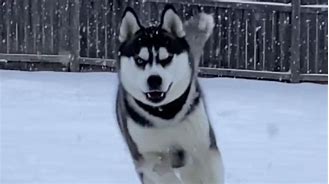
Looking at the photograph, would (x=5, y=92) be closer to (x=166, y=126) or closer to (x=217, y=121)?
(x=217, y=121)

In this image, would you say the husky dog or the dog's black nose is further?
the husky dog

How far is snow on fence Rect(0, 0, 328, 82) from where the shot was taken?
11.5 meters

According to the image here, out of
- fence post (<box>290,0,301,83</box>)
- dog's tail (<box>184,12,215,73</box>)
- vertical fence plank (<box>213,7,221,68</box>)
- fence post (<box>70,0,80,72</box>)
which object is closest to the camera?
dog's tail (<box>184,12,215,73</box>)

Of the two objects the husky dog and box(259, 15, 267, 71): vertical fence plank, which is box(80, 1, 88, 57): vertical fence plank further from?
the husky dog

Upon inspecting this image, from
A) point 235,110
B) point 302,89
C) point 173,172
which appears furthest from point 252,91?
point 173,172

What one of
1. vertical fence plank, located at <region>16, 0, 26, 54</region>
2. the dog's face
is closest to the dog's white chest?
the dog's face

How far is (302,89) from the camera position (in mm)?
11234

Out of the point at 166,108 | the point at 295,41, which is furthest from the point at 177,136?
the point at 295,41

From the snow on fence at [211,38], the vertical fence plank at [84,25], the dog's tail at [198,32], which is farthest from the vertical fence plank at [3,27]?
the dog's tail at [198,32]

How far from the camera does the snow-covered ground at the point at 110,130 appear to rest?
6625mm

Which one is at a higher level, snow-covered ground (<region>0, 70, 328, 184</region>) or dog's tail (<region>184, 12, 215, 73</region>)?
dog's tail (<region>184, 12, 215, 73</region>)

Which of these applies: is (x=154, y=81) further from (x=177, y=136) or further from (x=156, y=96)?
(x=177, y=136)

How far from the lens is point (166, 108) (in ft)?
16.8

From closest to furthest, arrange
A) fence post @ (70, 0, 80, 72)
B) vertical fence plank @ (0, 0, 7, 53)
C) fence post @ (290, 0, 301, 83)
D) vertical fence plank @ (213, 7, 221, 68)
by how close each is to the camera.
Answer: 1. fence post @ (290, 0, 301, 83)
2. vertical fence plank @ (213, 7, 221, 68)
3. fence post @ (70, 0, 80, 72)
4. vertical fence plank @ (0, 0, 7, 53)
